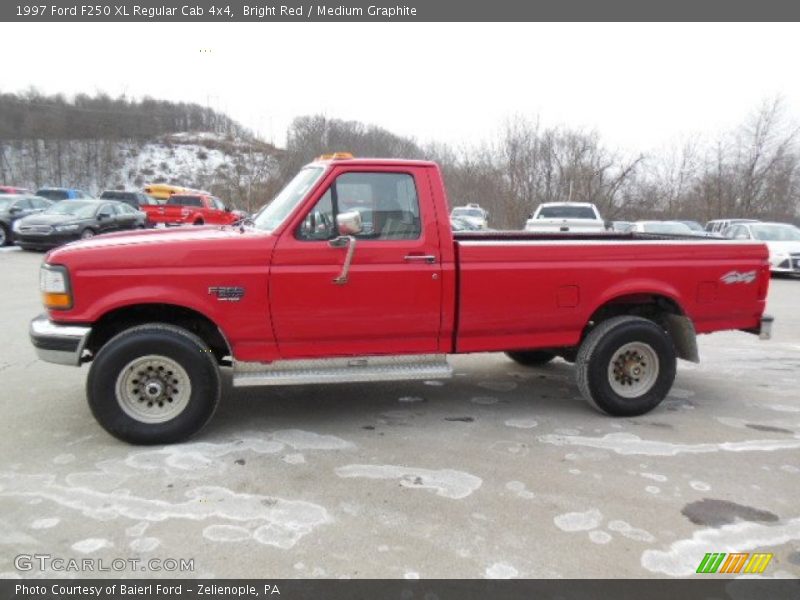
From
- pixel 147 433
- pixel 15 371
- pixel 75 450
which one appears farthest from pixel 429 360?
pixel 15 371

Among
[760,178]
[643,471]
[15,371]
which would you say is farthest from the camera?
[760,178]

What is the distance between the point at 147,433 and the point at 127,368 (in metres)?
0.50

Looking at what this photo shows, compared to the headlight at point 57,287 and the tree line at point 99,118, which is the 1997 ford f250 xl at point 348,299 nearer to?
the headlight at point 57,287

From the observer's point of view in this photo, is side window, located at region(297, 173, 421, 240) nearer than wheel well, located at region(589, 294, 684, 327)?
Yes

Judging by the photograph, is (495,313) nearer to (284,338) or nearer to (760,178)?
(284,338)

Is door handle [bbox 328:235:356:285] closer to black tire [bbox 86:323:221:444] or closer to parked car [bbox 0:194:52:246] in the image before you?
black tire [bbox 86:323:221:444]

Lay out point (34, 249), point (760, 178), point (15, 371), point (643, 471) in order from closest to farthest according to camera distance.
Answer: point (643, 471) < point (15, 371) < point (34, 249) < point (760, 178)

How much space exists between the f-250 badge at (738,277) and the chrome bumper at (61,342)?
534 cm

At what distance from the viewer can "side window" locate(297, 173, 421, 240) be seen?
14.5 ft

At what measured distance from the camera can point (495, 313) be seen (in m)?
4.71

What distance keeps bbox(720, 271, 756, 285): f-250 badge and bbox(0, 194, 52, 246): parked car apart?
66.9 feet

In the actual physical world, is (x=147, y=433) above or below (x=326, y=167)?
below

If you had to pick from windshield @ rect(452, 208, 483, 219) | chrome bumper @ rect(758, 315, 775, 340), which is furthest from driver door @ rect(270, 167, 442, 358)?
windshield @ rect(452, 208, 483, 219)
